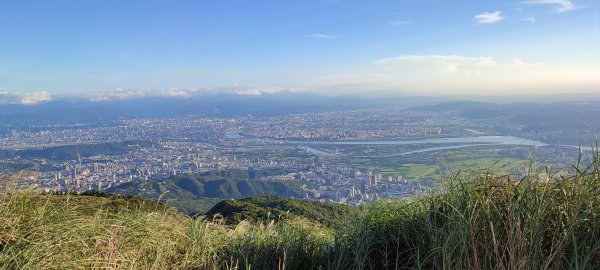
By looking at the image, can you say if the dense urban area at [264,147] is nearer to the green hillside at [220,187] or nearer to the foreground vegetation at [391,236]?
the green hillside at [220,187]

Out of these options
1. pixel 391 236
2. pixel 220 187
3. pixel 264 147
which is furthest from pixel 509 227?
pixel 264 147

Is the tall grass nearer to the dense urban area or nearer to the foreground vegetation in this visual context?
the foreground vegetation

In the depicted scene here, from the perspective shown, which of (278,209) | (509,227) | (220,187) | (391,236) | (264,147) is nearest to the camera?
(509,227)

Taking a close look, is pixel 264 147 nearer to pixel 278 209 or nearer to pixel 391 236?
pixel 278 209

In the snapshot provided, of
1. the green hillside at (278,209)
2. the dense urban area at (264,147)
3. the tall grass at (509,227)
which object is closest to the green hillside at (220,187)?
the dense urban area at (264,147)

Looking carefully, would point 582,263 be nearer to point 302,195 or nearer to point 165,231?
point 165,231

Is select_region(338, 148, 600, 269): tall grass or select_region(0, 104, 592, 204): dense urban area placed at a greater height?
select_region(338, 148, 600, 269): tall grass

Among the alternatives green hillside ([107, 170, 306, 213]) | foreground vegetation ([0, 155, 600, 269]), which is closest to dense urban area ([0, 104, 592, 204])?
green hillside ([107, 170, 306, 213])

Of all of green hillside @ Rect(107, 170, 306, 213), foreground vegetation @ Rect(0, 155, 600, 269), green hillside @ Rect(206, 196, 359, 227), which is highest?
foreground vegetation @ Rect(0, 155, 600, 269)

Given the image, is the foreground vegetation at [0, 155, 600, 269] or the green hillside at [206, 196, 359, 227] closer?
the foreground vegetation at [0, 155, 600, 269]
